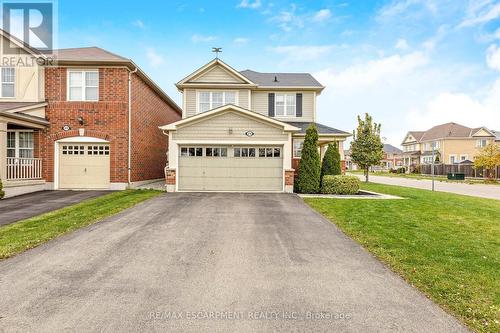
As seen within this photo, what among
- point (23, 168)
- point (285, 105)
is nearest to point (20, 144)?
point (23, 168)

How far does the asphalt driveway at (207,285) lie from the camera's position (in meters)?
3.27

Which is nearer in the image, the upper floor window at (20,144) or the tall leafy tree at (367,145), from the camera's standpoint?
the upper floor window at (20,144)

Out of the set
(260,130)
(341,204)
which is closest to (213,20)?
(260,130)

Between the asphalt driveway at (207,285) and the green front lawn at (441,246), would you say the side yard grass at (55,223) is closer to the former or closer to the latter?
the asphalt driveway at (207,285)

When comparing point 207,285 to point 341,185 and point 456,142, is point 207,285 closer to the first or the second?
point 341,185

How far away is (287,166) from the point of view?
1480cm

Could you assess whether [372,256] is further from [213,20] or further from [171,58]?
[171,58]

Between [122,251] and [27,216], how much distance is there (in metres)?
5.49

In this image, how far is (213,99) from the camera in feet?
61.6

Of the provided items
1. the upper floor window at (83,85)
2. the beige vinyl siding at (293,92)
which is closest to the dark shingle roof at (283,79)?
the beige vinyl siding at (293,92)

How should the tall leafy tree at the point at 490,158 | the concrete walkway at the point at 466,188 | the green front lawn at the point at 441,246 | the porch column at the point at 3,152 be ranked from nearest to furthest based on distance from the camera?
the green front lawn at the point at 441,246
the porch column at the point at 3,152
the concrete walkway at the point at 466,188
the tall leafy tree at the point at 490,158

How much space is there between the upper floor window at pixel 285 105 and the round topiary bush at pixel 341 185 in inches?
289
